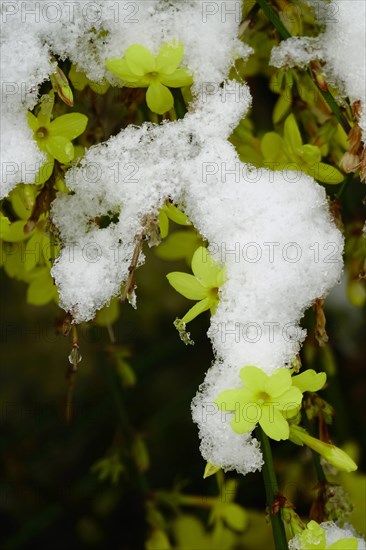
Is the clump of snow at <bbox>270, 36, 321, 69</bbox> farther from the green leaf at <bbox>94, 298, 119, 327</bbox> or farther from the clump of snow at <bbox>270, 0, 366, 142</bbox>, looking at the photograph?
the green leaf at <bbox>94, 298, 119, 327</bbox>

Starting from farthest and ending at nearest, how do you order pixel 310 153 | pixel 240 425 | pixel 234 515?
1. pixel 234 515
2. pixel 310 153
3. pixel 240 425

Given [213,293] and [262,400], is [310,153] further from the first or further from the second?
[262,400]

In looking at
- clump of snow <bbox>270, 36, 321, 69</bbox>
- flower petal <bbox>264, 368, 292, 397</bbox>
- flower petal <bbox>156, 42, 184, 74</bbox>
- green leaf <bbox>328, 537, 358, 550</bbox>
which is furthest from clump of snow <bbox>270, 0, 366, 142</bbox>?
green leaf <bbox>328, 537, 358, 550</bbox>

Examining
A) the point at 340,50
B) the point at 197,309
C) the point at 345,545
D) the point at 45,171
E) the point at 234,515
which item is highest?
the point at 340,50

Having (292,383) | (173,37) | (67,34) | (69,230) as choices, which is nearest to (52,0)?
(67,34)

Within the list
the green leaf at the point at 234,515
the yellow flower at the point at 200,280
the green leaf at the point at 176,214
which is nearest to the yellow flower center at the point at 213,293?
the yellow flower at the point at 200,280

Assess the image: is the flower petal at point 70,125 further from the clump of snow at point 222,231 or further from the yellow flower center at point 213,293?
the yellow flower center at point 213,293

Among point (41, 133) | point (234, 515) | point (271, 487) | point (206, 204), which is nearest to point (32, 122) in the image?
point (41, 133)
